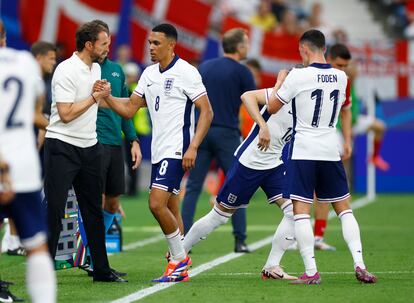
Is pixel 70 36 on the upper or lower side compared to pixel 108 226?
upper

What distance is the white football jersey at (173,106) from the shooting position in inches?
396

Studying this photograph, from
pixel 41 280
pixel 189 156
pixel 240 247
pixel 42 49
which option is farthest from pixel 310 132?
pixel 42 49

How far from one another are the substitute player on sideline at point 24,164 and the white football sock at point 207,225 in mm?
3672

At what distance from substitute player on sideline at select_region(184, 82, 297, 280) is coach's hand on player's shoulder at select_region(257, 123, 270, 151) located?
1.31ft

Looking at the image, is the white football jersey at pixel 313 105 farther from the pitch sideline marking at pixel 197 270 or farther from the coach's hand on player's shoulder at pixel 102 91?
the pitch sideline marking at pixel 197 270

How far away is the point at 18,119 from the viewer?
7.20 m

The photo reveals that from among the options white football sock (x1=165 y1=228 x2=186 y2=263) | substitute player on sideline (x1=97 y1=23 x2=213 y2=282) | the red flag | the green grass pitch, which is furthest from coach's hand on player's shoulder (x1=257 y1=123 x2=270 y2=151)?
the red flag

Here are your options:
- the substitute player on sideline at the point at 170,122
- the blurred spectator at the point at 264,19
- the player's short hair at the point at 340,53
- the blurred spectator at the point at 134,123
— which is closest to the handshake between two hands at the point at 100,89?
the substitute player on sideline at the point at 170,122

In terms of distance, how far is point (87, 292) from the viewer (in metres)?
9.55

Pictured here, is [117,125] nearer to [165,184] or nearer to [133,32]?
[165,184]

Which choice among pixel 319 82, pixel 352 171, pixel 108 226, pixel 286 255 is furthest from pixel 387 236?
pixel 352 171

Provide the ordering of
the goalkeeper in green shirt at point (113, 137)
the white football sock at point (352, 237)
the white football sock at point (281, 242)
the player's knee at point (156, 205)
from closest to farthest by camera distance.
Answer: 1. the white football sock at point (352, 237)
2. the player's knee at point (156, 205)
3. the white football sock at point (281, 242)
4. the goalkeeper in green shirt at point (113, 137)

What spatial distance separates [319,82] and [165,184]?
1.56 metres

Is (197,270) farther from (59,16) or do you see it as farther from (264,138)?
(59,16)
